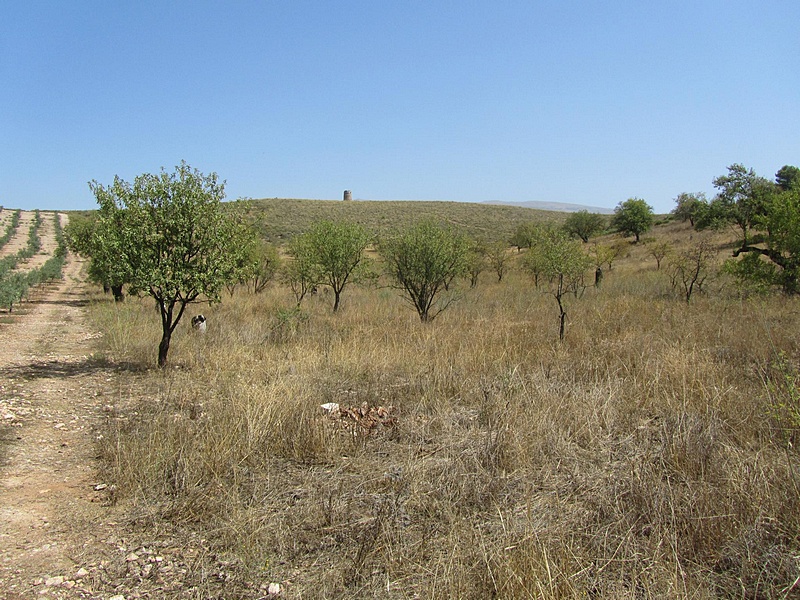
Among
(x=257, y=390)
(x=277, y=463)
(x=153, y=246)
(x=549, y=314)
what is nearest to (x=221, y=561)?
(x=277, y=463)

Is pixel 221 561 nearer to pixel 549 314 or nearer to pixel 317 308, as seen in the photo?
pixel 549 314

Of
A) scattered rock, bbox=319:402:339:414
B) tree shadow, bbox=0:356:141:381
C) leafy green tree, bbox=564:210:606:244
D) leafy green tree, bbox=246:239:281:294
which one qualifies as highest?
leafy green tree, bbox=564:210:606:244

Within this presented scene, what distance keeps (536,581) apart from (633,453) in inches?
95.8

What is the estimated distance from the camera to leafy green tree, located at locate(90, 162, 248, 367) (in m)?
7.84

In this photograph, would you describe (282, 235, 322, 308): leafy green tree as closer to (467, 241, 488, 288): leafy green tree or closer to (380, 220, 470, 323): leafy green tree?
(380, 220, 470, 323): leafy green tree

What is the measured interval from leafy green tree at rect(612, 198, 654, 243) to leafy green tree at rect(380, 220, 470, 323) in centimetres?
3415

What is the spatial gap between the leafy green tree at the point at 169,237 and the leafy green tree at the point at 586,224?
156 ft

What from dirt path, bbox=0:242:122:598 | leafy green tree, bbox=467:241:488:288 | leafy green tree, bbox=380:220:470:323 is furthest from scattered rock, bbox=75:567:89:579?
leafy green tree, bbox=467:241:488:288

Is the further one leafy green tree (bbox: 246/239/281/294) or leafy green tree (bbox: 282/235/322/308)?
leafy green tree (bbox: 246/239/281/294)

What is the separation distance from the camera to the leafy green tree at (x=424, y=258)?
14289 mm

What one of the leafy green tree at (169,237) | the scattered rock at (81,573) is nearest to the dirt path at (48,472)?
the scattered rock at (81,573)

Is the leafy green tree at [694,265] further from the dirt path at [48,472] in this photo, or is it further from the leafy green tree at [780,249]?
the dirt path at [48,472]

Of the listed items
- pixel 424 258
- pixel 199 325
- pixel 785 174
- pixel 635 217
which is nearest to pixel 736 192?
pixel 635 217

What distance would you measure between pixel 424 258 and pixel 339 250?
3527mm
